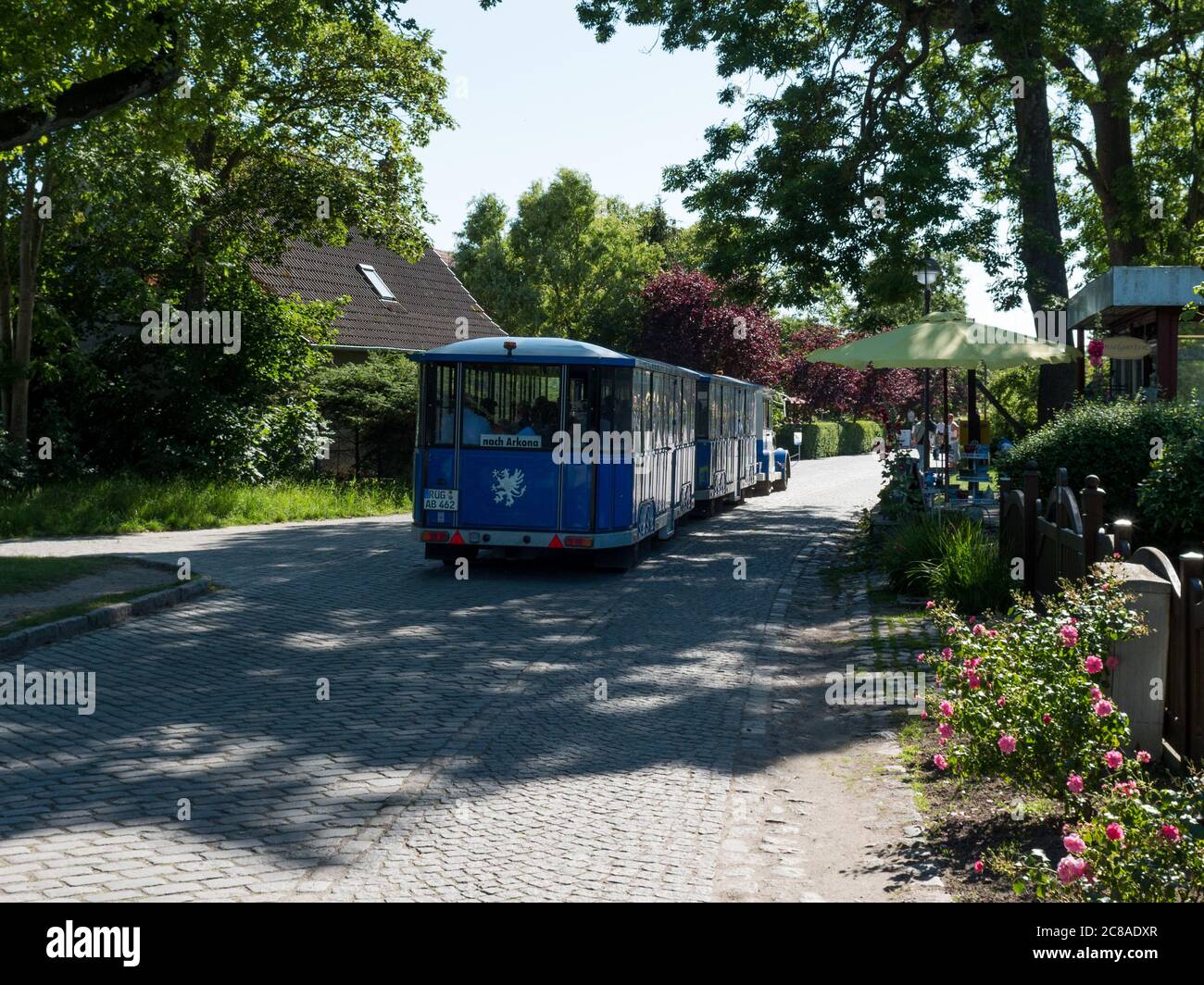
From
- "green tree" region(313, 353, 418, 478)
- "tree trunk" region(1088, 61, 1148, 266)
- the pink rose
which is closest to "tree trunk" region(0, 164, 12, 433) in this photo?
"green tree" region(313, 353, 418, 478)

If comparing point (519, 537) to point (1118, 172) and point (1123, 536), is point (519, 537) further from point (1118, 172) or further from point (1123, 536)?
point (1118, 172)

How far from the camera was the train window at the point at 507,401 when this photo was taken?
15625 mm

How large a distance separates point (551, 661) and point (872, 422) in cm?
6435

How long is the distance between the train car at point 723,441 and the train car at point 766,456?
50cm

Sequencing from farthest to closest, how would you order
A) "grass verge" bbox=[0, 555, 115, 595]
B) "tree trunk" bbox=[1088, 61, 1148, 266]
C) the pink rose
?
"tree trunk" bbox=[1088, 61, 1148, 266]
"grass verge" bbox=[0, 555, 115, 595]
the pink rose

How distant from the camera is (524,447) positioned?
50.9ft

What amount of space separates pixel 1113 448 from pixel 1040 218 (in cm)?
1010

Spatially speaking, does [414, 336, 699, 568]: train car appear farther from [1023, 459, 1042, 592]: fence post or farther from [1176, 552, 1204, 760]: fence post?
[1176, 552, 1204, 760]: fence post

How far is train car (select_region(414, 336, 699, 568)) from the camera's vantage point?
15438 mm

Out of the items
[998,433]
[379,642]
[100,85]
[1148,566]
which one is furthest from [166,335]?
[998,433]

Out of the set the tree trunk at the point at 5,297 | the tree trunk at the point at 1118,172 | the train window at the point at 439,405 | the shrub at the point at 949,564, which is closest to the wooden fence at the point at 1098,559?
the shrub at the point at 949,564

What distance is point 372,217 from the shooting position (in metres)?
25.2

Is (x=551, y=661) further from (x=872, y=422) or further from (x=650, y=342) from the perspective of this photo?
(x=872, y=422)

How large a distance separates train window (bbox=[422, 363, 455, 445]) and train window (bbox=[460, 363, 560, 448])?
0.18m
